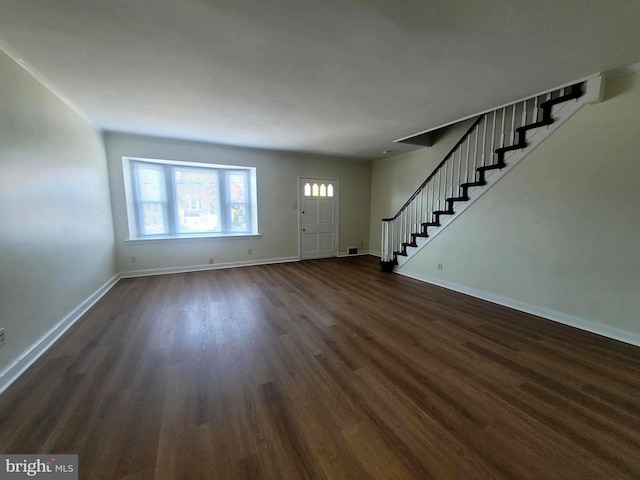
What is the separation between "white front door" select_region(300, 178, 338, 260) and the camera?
20.4 feet

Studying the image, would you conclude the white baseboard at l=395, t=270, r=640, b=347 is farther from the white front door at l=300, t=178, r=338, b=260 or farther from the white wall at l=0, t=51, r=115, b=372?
the white wall at l=0, t=51, r=115, b=372

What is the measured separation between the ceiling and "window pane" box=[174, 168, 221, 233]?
1919 millimetres

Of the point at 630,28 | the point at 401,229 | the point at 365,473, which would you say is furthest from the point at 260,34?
the point at 401,229

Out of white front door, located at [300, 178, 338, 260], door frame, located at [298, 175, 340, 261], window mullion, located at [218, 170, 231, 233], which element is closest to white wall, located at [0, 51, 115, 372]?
window mullion, located at [218, 170, 231, 233]

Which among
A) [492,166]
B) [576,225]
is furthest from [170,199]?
[576,225]

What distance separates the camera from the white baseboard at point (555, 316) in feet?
8.17

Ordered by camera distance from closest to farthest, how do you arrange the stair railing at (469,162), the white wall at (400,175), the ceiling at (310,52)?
the ceiling at (310,52) < the stair railing at (469,162) < the white wall at (400,175)

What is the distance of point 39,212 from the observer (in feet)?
7.64

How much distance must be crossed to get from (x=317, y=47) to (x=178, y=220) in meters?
4.47

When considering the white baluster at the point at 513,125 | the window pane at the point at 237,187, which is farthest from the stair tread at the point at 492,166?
the window pane at the point at 237,187

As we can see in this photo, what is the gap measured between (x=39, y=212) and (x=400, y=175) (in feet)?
20.0

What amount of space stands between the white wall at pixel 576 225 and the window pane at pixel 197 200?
505cm

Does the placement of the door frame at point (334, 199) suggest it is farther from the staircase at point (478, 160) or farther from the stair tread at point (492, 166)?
the stair tread at point (492, 166)

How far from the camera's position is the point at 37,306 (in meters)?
2.23
